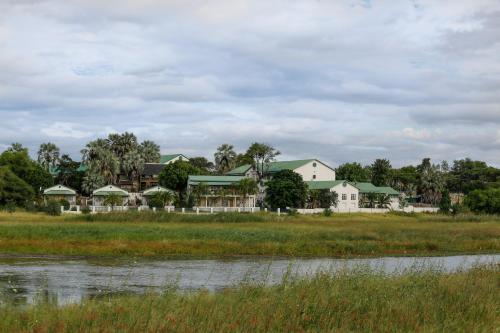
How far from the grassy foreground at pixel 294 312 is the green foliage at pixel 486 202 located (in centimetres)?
10227

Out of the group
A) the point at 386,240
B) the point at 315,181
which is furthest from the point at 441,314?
the point at 315,181

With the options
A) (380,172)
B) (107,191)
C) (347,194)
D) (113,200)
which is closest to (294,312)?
(113,200)

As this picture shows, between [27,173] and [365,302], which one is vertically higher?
[27,173]

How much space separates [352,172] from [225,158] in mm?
31334

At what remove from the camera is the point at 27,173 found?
11700 centimetres

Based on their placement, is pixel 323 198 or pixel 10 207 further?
pixel 323 198

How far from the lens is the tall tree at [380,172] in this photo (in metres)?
164

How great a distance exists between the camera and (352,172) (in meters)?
152

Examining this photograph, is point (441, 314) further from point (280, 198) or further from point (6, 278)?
point (280, 198)

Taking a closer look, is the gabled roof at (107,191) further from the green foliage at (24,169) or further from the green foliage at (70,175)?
the green foliage at (70,175)

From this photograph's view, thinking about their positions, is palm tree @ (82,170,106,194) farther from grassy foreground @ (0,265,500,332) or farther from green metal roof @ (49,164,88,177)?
grassy foreground @ (0,265,500,332)

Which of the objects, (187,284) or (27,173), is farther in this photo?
(27,173)

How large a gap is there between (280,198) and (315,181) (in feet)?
69.1

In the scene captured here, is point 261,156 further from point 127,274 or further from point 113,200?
point 127,274
